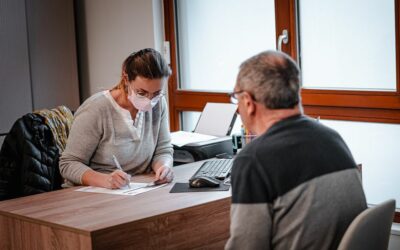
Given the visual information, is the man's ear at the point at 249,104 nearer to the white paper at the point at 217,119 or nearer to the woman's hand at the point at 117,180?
the woman's hand at the point at 117,180

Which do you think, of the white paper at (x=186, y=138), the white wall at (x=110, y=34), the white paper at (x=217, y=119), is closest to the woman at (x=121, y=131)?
the white paper at (x=186, y=138)

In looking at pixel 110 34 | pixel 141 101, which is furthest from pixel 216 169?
pixel 110 34

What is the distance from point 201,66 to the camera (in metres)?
4.52

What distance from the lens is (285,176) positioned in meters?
1.80

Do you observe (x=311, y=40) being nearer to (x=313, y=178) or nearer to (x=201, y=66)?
(x=201, y=66)

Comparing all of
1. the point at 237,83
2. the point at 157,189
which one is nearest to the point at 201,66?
the point at 157,189

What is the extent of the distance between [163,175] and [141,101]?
33 centimetres

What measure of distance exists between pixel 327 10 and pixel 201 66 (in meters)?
1.08

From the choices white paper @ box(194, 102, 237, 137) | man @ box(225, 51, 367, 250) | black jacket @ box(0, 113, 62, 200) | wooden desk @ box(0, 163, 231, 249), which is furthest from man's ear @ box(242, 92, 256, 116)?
white paper @ box(194, 102, 237, 137)

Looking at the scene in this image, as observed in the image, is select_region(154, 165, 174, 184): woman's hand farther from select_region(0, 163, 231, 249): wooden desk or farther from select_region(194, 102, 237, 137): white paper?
select_region(194, 102, 237, 137): white paper

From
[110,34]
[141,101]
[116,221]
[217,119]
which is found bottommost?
[116,221]

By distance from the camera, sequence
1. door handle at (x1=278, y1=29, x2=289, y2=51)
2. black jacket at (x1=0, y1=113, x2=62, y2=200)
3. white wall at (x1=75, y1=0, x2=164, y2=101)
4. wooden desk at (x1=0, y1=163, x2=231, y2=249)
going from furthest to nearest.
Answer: white wall at (x1=75, y1=0, x2=164, y2=101)
door handle at (x1=278, y1=29, x2=289, y2=51)
black jacket at (x1=0, y1=113, x2=62, y2=200)
wooden desk at (x1=0, y1=163, x2=231, y2=249)

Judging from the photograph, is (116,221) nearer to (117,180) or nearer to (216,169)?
(117,180)

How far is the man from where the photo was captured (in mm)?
1807
